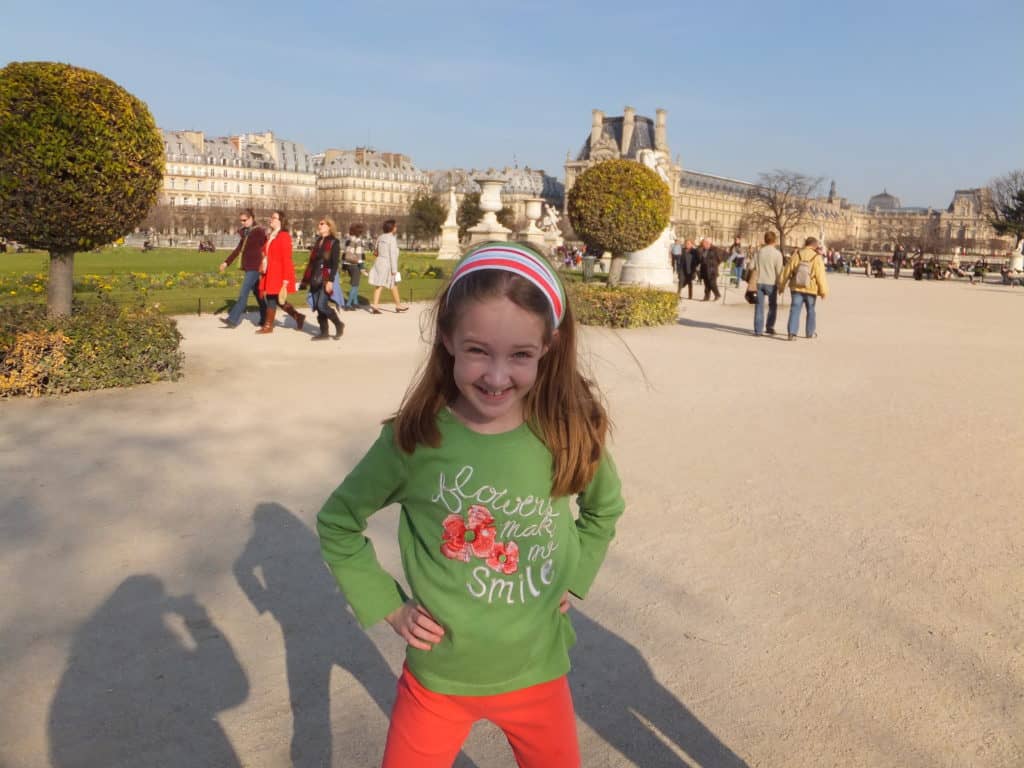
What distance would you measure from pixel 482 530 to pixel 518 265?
1.63ft

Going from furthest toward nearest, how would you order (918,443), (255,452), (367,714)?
1. (918,443)
2. (255,452)
3. (367,714)

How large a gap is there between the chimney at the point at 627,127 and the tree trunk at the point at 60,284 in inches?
3463

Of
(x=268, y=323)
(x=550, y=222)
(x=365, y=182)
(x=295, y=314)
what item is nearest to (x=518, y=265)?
(x=295, y=314)

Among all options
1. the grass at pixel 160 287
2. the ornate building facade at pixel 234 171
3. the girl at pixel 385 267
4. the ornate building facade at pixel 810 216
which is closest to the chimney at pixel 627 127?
the ornate building facade at pixel 810 216

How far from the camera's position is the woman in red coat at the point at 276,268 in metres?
9.88

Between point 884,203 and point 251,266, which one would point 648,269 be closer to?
point 251,266

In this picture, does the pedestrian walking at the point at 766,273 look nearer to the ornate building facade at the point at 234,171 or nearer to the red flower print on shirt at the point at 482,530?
the red flower print on shirt at the point at 482,530

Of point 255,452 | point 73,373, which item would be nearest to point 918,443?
point 255,452

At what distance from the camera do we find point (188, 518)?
419 centimetres

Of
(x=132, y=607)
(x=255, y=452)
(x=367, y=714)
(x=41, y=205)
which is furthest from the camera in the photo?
(x=41, y=205)

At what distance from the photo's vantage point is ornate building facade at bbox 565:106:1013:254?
9200cm

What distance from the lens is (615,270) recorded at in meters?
17.4

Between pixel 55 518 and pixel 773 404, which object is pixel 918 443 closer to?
pixel 773 404

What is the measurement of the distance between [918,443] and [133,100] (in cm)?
650
